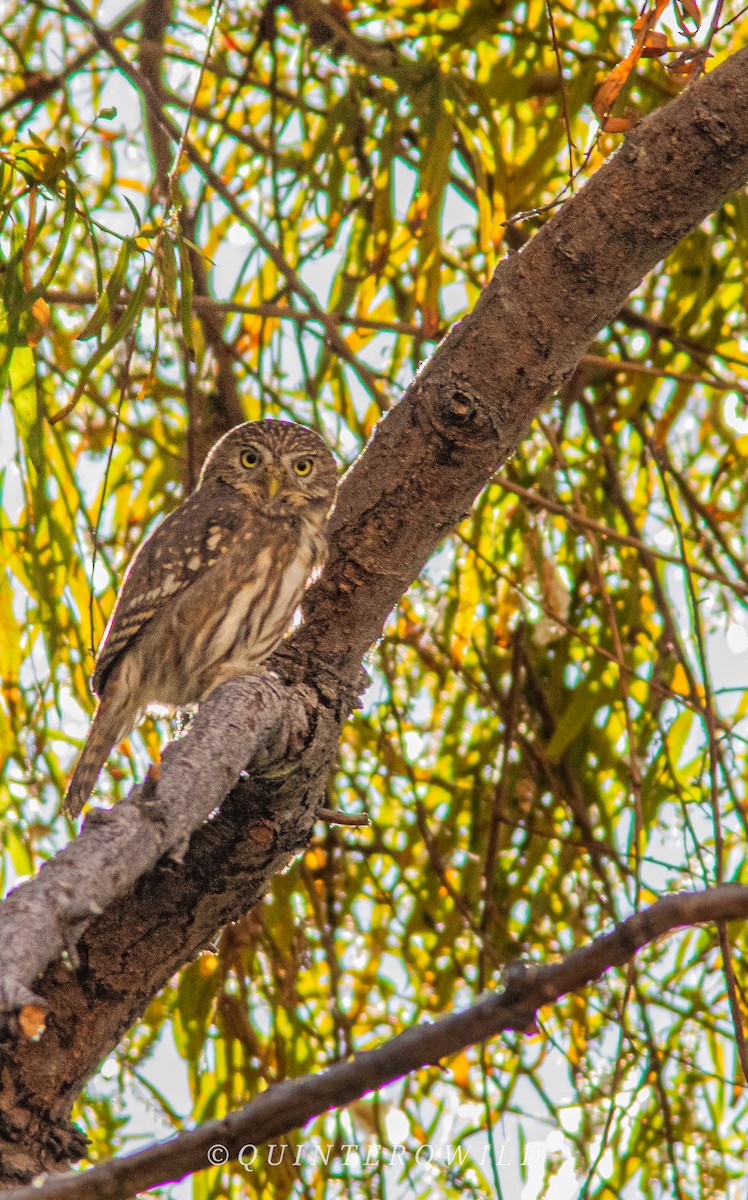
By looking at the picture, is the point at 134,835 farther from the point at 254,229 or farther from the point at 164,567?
the point at 164,567

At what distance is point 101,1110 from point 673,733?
147 cm

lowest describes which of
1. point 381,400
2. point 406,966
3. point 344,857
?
point 406,966

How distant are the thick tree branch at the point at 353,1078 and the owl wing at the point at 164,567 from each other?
222 cm

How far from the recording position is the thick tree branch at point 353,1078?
695 mm

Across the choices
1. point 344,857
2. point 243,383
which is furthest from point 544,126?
point 344,857

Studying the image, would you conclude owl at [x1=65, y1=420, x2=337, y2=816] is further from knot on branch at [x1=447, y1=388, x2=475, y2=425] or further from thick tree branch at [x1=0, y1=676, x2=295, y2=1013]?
thick tree branch at [x1=0, y1=676, x2=295, y2=1013]

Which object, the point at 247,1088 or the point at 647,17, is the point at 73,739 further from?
the point at 647,17

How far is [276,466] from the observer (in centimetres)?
316

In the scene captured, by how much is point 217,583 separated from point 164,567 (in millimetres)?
151

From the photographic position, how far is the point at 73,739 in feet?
9.48

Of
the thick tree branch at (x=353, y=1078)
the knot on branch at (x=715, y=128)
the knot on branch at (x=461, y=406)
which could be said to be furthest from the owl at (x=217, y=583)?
the thick tree branch at (x=353, y=1078)

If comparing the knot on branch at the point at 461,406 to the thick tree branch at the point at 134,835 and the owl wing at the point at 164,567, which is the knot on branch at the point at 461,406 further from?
the owl wing at the point at 164,567

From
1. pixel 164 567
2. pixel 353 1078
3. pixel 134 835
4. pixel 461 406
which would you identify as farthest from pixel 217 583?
pixel 353 1078

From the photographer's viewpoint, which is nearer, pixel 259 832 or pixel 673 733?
pixel 259 832
